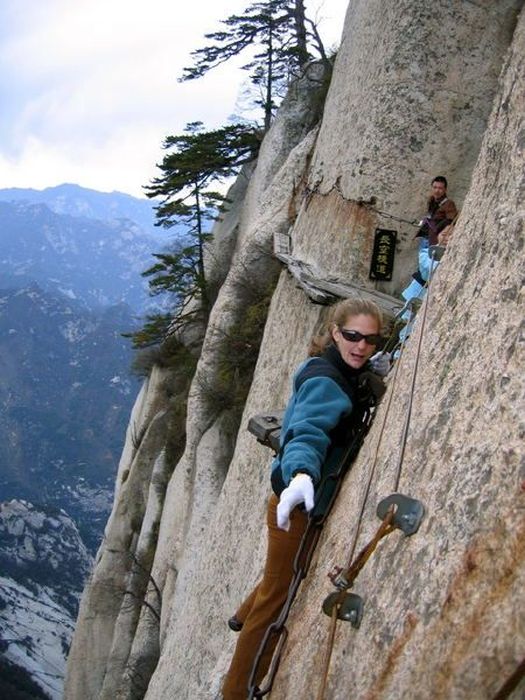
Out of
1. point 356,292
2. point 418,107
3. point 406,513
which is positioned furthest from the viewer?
point 418,107

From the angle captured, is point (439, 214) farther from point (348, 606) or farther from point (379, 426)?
point (348, 606)

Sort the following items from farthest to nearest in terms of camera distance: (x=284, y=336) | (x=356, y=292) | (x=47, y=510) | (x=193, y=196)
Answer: (x=47, y=510), (x=193, y=196), (x=284, y=336), (x=356, y=292)

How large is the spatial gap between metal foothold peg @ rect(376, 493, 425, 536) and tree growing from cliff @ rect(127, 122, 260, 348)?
63.6 feet


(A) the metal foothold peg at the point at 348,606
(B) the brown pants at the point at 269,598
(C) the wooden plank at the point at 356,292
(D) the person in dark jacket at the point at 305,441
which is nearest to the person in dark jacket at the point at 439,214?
(C) the wooden plank at the point at 356,292

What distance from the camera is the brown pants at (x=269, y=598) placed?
374cm

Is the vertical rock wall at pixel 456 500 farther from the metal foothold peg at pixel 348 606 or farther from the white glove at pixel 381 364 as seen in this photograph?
the white glove at pixel 381 364

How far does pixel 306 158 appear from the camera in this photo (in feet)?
47.9

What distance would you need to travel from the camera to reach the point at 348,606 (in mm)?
2836

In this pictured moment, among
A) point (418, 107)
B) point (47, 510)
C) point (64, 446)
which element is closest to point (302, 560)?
point (418, 107)

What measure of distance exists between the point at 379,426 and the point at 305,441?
1.95 ft

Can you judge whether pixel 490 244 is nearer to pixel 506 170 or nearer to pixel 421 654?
pixel 506 170

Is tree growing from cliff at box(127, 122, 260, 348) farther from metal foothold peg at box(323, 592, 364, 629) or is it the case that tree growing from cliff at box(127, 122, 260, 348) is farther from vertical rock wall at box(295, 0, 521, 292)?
metal foothold peg at box(323, 592, 364, 629)

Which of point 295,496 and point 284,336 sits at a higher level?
point 284,336

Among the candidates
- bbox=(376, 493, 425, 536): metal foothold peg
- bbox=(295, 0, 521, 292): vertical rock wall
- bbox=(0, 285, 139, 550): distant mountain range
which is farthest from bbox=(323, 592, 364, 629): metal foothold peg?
bbox=(0, 285, 139, 550): distant mountain range
